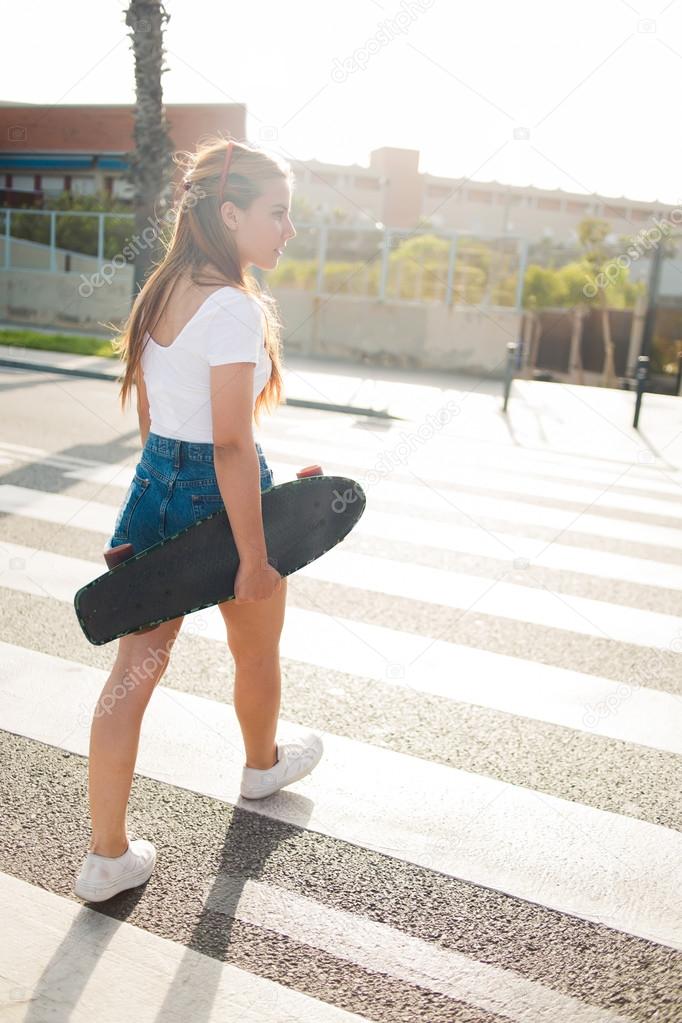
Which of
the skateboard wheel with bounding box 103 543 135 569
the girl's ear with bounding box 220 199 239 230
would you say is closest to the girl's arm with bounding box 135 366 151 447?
the skateboard wheel with bounding box 103 543 135 569

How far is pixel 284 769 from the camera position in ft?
10.4

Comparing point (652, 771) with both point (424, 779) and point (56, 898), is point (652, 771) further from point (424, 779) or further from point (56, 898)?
point (56, 898)

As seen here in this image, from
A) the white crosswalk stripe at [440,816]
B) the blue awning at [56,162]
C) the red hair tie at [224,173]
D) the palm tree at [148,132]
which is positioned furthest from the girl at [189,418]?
the blue awning at [56,162]

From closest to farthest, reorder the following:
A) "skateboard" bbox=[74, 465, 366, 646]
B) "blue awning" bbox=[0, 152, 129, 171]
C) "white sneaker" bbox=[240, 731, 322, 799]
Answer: "skateboard" bbox=[74, 465, 366, 646] → "white sneaker" bbox=[240, 731, 322, 799] → "blue awning" bbox=[0, 152, 129, 171]

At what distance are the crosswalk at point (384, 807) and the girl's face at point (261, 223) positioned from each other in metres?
1.60

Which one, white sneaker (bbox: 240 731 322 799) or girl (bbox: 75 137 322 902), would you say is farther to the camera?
white sneaker (bbox: 240 731 322 799)

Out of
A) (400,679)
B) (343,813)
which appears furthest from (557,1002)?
(400,679)

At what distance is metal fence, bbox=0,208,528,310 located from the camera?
787 inches

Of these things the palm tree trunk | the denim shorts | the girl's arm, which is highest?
the girl's arm

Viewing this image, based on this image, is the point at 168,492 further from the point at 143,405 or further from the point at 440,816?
the point at 440,816

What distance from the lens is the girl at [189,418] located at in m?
2.43

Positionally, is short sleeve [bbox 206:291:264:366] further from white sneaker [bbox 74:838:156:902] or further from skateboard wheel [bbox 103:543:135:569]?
white sneaker [bbox 74:838:156:902]

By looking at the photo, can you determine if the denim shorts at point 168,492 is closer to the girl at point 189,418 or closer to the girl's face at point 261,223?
the girl at point 189,418

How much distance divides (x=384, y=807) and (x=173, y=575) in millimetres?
1108
